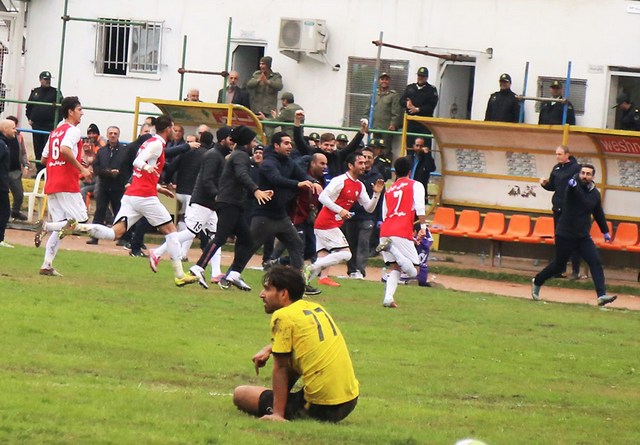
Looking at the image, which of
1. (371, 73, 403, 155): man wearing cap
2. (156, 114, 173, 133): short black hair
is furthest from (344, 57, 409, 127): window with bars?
(156, 114, 173, 133): short black hair

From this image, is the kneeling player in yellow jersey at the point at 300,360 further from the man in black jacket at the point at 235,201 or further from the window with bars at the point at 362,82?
the window with bars at the point at 362,82

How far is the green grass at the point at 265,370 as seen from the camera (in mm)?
9586

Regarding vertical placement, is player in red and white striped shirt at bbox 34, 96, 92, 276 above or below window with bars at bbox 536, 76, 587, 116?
below

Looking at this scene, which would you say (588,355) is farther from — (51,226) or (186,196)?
(186,196)

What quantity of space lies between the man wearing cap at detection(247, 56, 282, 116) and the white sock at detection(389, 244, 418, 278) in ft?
41.5

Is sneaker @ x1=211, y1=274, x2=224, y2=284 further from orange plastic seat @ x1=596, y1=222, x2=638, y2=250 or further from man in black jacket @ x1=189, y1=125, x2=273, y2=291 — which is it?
orange plastic seat @ x1=596, y1=222, x2=638, y2=250

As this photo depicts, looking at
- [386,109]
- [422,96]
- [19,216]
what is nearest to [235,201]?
[422,96]

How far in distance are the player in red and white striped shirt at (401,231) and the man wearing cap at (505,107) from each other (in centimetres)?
961

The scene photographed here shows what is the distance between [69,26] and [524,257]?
13.1 metres

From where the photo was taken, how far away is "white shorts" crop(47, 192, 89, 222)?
57.0ft

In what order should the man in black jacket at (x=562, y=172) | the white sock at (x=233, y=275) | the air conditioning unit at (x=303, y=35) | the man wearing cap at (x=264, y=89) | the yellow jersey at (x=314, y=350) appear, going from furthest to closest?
the air conditioning unit at (x=303, y=35) < the man wearing cap at (x=264, y=89) < the man in black jacket at (x=562, y=172) < the white sock at (x=233, y=275) < the yellow jersey at (x=314, y=350)

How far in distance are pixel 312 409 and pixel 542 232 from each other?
53.0ft

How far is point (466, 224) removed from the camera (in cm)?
2636

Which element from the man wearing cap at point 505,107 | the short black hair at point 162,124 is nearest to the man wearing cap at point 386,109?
the man wearing cap at point 505,107
